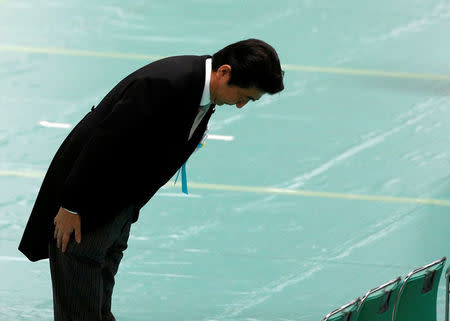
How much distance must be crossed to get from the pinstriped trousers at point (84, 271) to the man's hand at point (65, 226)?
3 centimetres

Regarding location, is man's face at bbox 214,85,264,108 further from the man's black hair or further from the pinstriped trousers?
the pinstriped trousers

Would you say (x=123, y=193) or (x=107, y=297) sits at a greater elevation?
(x=123, y=193)

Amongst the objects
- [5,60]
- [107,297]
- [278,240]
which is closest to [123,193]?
[107,297]

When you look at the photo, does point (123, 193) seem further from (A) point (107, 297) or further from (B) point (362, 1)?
(B) point (362, 1)

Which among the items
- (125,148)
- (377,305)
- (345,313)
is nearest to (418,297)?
(377,305)

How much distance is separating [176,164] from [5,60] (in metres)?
4.68

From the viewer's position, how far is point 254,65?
7.82ft

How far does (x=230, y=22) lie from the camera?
7098 millimetres

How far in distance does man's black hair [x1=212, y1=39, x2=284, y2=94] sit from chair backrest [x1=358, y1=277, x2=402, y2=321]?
1079 millimetres

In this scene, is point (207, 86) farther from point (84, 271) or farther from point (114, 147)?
point (84, 271)

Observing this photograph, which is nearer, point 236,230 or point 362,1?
point 236,230

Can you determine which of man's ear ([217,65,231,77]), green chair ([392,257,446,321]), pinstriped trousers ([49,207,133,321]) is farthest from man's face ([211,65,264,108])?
green chair ([392,257,446,321])

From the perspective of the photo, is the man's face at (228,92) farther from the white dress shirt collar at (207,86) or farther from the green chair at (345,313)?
the green chair at (345,313)

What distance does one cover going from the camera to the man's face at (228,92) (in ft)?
7.98
